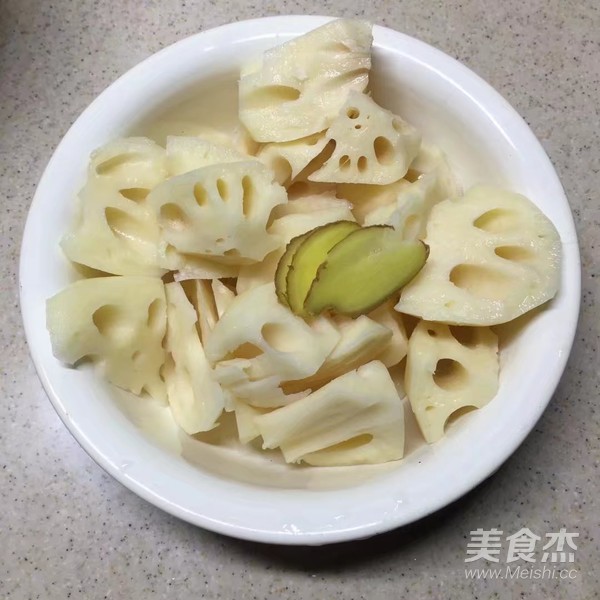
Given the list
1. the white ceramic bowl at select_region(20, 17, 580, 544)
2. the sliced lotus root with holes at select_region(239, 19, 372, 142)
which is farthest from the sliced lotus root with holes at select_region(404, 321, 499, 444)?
the sliced lotus root with holes at select_region(239, 19, 372, 142)

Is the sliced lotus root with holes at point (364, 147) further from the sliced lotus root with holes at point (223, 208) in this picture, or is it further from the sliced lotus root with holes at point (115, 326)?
the sliced lotus root with holes at point (115, 326)

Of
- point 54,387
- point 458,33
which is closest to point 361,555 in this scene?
point 54,387

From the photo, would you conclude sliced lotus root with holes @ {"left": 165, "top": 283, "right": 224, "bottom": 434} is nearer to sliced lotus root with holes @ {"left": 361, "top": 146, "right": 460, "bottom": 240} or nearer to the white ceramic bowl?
the white ceramic bowl

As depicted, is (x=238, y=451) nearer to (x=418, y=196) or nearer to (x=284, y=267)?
(x=284, y=267)

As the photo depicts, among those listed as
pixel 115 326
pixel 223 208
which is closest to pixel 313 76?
pixel 223 208

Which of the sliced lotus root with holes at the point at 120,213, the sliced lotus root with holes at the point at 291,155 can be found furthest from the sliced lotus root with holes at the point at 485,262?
the sliced lotus root with holes at the point at 120,213

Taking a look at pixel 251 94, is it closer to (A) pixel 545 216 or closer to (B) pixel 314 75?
(B) pixel 314 75
